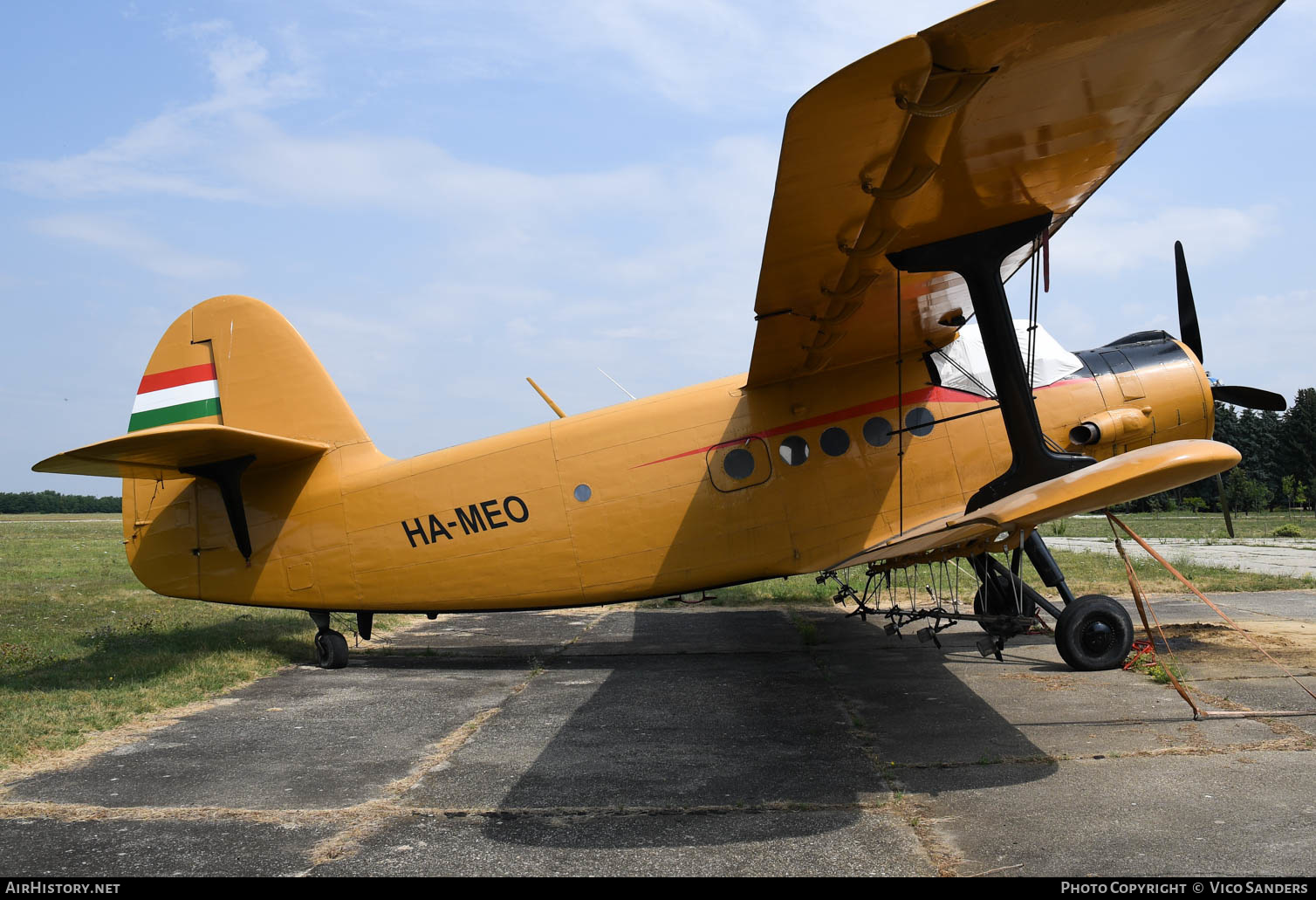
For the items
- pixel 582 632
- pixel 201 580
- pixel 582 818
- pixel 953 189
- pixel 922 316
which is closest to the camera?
pixel 582 818

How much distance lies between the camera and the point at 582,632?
37.7 feet

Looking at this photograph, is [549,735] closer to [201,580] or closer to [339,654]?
[339,654]

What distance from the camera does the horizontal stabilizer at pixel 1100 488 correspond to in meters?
4.15

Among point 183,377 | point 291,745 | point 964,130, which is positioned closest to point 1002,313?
point 964,130

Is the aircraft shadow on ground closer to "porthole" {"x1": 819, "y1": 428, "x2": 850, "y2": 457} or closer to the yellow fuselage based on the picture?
the yellow fuselage

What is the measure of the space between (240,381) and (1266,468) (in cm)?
7927

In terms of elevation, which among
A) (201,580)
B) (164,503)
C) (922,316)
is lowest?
(201,580)

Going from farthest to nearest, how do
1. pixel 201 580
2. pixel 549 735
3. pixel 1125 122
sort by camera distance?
pixel 201 580
pixel 549 735
pixel 1125 122

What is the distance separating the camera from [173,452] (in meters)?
7.98

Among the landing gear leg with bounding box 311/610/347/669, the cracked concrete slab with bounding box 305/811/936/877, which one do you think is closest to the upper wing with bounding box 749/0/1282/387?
the cracked concrete slab with bounding box 305/811/936/877

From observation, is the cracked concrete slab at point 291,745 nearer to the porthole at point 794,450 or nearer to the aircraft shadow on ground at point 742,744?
the aircraft shadow on ground at point 742,744

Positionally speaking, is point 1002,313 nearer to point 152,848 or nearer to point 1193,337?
point 1193,337

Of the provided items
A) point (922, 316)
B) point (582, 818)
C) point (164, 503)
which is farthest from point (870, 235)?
point (164, 503)
